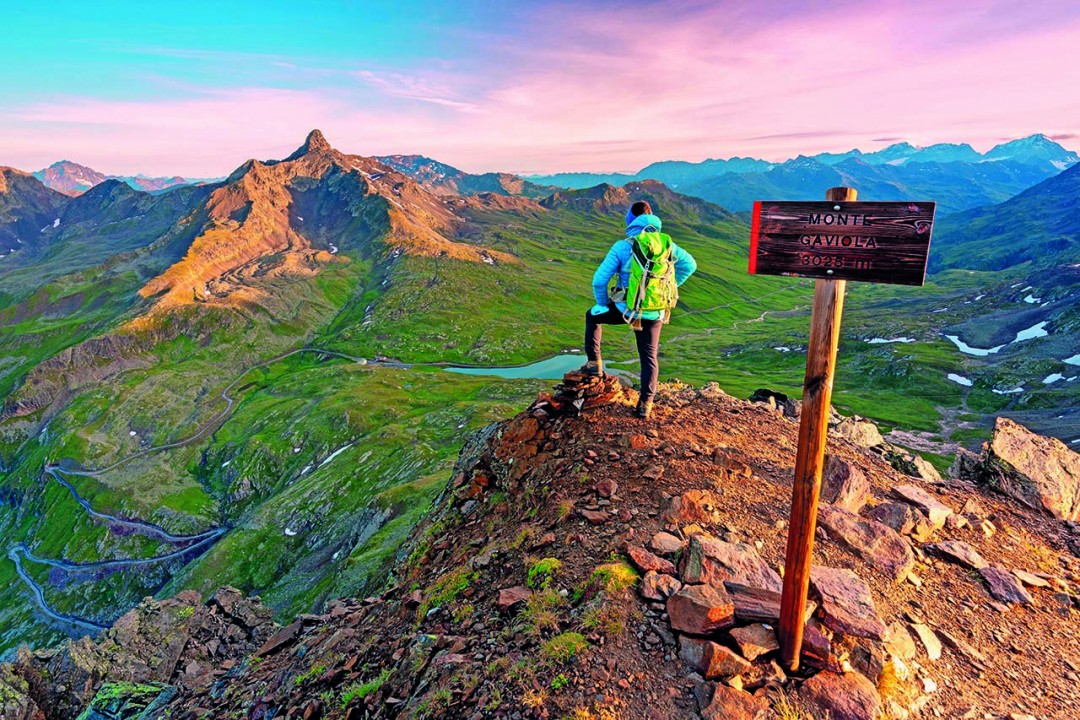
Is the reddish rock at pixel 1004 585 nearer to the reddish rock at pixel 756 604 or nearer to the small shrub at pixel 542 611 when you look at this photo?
the reddish rock at pixel 756 604

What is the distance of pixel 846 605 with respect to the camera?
902 cm

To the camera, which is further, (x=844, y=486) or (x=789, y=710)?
(x=844, y=486)

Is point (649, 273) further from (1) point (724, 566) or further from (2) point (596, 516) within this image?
(1) point (724, 566)

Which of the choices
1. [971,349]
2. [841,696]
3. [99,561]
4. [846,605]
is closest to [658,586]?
[841,696]

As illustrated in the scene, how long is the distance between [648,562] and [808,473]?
395 centimetres

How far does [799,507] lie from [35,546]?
194404 millimetres

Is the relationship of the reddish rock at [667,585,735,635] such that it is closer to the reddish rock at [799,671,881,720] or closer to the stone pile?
the stone pile

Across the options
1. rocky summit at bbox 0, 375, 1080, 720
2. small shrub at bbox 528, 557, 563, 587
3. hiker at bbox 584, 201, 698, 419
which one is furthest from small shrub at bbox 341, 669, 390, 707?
hiker at bbox 584, 201, 698, 419

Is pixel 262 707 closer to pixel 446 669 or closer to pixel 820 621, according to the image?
pixel 446 669

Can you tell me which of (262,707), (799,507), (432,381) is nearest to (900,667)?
(799,507)

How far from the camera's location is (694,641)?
855 cm

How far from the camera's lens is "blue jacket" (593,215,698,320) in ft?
46.9

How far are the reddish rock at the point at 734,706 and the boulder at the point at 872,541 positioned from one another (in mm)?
5323

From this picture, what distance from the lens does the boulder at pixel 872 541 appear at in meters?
11.0
